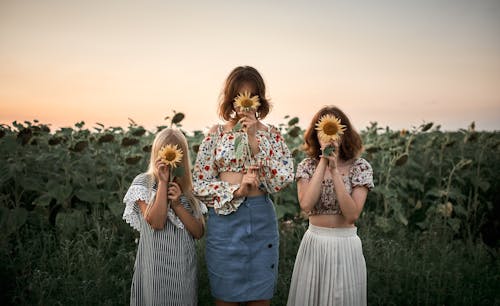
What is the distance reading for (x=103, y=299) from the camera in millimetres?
3709

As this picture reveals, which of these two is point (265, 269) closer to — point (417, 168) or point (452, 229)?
point (452, 229)

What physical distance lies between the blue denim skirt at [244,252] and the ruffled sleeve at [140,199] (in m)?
0.25

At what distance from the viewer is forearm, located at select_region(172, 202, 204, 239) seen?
9.37 ft

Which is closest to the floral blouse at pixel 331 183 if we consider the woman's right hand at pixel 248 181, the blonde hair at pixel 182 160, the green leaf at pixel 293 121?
the woman's right hand at pixel 248 181

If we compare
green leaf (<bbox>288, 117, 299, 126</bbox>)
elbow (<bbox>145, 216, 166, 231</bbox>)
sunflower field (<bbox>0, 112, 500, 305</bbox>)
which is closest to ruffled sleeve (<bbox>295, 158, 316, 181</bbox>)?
elbow (<bbox>145, 216, 166, 231</bbox>)

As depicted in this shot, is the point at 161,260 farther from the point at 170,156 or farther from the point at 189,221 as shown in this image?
the point at 170,156

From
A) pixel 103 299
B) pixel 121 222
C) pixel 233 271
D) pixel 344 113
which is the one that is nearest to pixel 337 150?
pixel 344 113

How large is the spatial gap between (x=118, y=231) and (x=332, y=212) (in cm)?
290

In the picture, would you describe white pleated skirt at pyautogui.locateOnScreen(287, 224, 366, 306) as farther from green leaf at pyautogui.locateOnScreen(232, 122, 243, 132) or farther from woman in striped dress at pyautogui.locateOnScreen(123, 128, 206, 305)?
green leaf at pyautogui.locateOnScreen(232, 122, 243, 132)

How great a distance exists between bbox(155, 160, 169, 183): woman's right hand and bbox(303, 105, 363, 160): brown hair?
3.33ft

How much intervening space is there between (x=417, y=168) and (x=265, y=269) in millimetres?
4698

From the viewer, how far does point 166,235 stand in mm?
2949

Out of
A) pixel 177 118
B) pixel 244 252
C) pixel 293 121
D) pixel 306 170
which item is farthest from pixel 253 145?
pixel 293 121

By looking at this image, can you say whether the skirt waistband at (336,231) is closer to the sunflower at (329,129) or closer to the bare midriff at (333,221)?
the bare midriff at (333,221)
